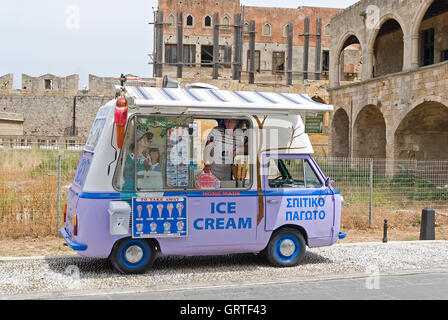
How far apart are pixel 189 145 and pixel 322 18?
1671 inches

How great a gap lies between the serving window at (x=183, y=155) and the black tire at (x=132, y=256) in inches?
29.0

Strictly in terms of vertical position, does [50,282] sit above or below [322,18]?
below

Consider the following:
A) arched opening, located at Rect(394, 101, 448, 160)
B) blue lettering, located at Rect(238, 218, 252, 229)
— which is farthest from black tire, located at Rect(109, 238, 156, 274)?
arched opening, located at Rect(394, 101, 448, 160)

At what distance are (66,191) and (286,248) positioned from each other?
17.5ft

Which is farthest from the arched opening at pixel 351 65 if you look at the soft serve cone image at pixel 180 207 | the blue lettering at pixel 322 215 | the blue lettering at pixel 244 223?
the soft serve cone image at pixel 180 207

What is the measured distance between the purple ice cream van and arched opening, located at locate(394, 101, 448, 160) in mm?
14493

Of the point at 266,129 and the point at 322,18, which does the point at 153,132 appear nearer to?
the point at 266,129

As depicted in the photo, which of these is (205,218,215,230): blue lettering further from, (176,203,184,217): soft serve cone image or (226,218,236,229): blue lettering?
(176,203,184,217): soft serve cone image

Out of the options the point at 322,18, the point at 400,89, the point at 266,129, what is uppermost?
the point at 322,18

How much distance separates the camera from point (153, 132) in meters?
7.24

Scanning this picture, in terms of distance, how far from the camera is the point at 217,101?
7.43 meters

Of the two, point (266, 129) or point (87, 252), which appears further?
point (266, 129)
